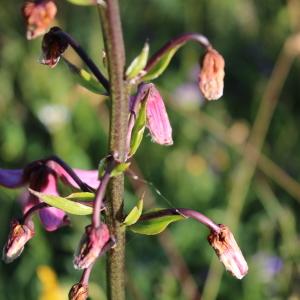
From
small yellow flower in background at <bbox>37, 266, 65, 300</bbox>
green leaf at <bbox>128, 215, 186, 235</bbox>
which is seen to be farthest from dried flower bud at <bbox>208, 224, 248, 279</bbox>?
small yellow flower in background at <bbox>37, 266, 65, 300</bbox>

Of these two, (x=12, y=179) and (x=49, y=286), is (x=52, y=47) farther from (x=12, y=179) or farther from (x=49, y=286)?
(x=49, y=286)

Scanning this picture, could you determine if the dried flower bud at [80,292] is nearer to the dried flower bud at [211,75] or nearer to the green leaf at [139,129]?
the green leaf at [139,129]

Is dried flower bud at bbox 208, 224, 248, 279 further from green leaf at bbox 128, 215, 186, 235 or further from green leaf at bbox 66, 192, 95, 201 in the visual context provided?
green leaf at bbox 66, 192, 95, 201

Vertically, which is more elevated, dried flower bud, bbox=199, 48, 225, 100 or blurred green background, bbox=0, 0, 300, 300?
dried flower bud, bbox=199, 48, 225, 100

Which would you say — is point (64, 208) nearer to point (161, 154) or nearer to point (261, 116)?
point (161, 154)

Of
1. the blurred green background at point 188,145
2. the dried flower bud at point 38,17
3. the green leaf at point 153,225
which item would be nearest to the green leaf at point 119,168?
the green leaf at point 153,225
